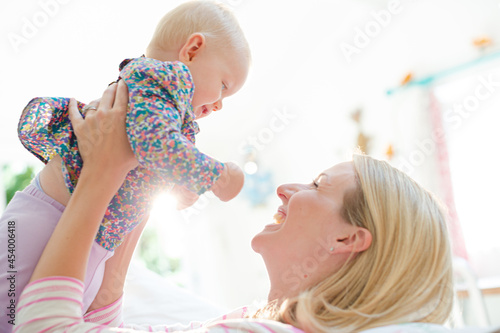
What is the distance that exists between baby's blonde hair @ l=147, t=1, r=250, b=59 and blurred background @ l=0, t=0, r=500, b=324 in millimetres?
2310

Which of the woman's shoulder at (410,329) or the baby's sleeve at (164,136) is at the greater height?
the baby's sleeve at (164,136)

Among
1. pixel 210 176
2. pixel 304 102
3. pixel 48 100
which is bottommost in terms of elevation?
pixel 210 176

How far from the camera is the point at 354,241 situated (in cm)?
114

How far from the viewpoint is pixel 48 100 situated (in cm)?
105

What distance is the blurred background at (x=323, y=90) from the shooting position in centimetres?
353

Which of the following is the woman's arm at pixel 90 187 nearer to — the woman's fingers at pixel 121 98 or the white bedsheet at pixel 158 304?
the woman's fingers at pixel 121 98

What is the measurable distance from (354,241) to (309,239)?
0.40ft

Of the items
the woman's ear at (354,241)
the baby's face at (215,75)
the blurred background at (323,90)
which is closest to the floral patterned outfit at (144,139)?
the baby's face at (215,75)

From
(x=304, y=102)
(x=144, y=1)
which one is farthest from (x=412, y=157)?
(x=144, y=1)

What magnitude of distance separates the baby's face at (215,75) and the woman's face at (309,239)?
35cm

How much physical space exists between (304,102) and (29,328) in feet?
14.2

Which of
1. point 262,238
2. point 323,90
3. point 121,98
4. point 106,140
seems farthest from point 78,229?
point 323,90

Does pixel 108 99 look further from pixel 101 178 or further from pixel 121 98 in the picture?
pixel 101 178

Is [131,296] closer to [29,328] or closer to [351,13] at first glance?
[29,328]
